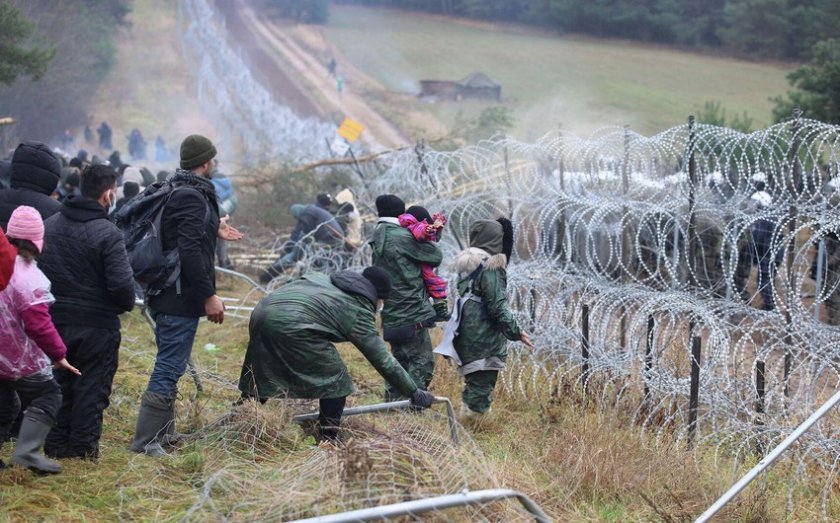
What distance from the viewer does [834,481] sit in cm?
516

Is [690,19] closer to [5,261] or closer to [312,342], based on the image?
[312,342]

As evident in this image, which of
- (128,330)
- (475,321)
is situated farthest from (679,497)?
(128,330)

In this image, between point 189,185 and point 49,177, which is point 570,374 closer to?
point 189,185

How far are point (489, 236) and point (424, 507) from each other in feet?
10.6

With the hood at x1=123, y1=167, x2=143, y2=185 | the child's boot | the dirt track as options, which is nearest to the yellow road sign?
the hood at x1=123, y1=167, x2=143, y2=185

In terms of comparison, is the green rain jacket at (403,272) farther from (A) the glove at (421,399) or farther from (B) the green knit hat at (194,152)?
(B) the green knit hat at (194,152)

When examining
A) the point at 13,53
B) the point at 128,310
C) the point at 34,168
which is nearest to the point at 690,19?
the point at 13,53

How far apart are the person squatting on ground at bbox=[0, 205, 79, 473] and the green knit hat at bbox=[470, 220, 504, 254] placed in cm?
284

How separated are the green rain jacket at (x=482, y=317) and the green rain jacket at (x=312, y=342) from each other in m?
1.40

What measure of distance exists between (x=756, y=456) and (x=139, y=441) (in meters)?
3.65

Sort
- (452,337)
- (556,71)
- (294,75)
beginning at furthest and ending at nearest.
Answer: (556,71) → (294,75) → (452,337)

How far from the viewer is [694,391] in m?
5.71

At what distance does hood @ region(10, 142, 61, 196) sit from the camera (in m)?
5.45

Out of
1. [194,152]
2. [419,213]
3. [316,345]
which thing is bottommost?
[316,345]
